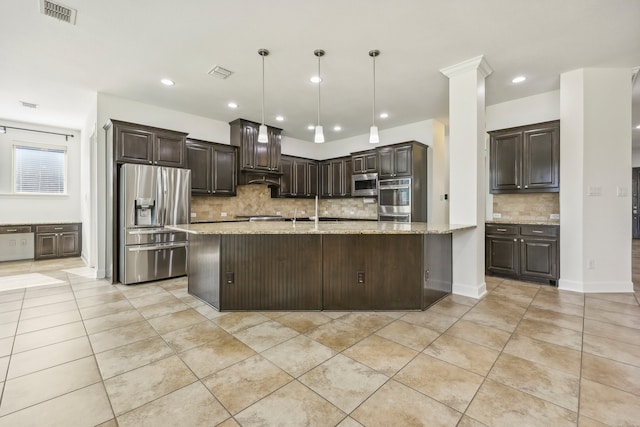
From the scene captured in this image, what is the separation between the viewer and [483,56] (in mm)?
3361

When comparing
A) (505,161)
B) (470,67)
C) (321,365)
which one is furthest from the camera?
(505,161)

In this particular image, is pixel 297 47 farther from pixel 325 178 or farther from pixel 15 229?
pixel 15 229

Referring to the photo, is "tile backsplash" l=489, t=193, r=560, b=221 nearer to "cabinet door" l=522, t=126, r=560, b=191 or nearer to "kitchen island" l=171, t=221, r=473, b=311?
"cabinet door" l=522, t=126, r=560, b=191

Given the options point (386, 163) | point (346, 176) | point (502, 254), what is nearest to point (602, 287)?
point (502, 254)

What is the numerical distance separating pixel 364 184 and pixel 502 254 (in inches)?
115

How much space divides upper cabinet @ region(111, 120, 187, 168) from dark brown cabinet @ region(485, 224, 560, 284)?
514 centimetres

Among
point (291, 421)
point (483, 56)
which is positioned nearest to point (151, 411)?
point (291, 421)

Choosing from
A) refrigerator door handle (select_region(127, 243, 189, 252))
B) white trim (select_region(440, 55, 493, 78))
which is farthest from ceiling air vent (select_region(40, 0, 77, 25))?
white trim (select_region(440, 55, 493, 78))

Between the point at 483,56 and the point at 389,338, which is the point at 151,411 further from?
the point at 483,56

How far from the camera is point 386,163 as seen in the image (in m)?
5.79

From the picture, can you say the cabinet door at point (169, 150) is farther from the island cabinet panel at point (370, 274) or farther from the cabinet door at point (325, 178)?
the cabinet door at point (325, 178)

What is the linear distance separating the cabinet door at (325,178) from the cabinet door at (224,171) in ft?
7.91

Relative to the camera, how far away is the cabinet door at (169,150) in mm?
4492

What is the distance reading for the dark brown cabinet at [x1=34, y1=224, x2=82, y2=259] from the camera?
5803 mm
